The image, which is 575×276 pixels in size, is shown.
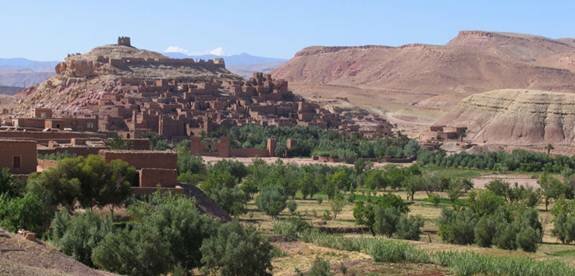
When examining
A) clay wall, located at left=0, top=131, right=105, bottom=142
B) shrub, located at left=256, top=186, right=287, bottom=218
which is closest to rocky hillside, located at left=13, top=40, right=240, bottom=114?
clay wall, located at left=0, top=131, right=105, bottom=142

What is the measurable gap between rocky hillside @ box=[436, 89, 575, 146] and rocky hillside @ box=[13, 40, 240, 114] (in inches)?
1074

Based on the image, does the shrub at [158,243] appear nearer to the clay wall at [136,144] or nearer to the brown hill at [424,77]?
the clay wall at [136,144]

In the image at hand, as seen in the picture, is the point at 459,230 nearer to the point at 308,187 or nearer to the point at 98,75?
the point at 308,187

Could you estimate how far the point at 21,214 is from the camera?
23328mm

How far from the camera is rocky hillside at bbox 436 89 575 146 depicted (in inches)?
3585

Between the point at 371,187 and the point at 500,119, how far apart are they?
43.3 metres

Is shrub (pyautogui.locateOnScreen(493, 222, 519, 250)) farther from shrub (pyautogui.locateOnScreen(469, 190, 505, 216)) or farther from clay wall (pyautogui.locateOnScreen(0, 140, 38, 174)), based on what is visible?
clay wall (pyautogui.locateOnScreen(0, 140, 38, 174))

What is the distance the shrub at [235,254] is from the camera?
68.1 feet

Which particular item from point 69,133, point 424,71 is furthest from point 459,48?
point 69,133

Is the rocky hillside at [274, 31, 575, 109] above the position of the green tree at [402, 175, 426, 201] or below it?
above

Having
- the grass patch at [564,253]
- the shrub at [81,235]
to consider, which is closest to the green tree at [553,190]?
the grass patch at [564,253]

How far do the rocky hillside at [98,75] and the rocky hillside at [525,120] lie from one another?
27285mm

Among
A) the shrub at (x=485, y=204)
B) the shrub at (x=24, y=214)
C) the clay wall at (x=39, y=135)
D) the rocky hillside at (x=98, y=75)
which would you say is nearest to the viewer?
the shrub at (x=24, y=214)

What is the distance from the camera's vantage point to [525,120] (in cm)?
9331
